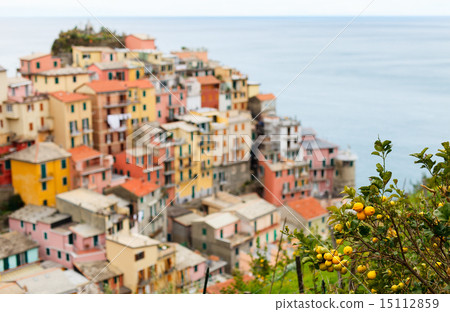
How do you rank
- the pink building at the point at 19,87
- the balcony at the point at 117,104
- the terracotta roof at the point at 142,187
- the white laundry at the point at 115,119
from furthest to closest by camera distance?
the pink building at the point at 19,87, the white laundry at the point at 115,119, the balcony at the point at 117,104, the terracotta roof at the point at 142,187

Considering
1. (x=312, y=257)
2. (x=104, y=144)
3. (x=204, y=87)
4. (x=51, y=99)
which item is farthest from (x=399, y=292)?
(x=51, y=99)

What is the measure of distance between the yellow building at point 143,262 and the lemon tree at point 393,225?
437 cm

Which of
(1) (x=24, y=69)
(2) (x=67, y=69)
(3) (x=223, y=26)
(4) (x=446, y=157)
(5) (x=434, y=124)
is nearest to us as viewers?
(4) (x=446, y=157)

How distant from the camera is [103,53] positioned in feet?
25.6

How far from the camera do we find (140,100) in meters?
5.07

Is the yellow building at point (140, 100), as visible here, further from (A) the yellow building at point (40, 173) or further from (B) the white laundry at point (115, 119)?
(A) the yellow building at point (40, 173)

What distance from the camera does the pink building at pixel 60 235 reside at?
5.94 m

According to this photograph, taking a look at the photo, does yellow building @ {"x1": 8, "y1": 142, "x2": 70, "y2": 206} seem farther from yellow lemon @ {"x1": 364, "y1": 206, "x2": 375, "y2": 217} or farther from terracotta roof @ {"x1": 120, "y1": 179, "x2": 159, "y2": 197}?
yellow lemon @ {"x1": 364, "y1": 206, "x2": 375, "y2": 217}

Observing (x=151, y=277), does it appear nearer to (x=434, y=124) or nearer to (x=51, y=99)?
(x=51, y=99)

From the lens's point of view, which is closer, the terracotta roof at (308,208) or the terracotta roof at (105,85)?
the terracotta roof at (308,208)

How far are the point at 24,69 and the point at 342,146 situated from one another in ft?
21.9

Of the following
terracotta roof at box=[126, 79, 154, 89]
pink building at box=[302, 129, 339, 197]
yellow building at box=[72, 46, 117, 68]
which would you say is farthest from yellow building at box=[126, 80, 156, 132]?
pink building at box=[302, 129, 339, 197]

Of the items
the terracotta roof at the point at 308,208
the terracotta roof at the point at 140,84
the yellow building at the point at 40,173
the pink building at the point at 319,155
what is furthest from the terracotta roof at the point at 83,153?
the pink building at the point at 319,155

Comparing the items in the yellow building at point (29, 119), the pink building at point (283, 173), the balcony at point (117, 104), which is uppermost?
the pink building at point (283, 173)
